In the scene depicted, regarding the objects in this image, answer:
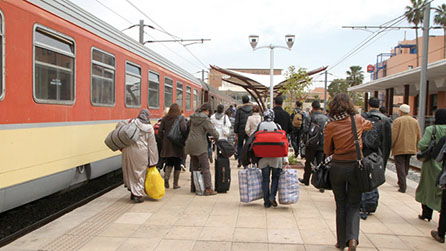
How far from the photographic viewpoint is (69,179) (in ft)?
21.1

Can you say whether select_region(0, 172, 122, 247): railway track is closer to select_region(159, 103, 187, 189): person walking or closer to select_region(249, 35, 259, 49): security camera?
select_region(159, 103, 187, 189): person walking

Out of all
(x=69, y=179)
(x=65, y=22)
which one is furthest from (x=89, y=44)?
(x=69, y=179)

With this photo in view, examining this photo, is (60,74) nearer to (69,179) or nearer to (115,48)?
(69,179)

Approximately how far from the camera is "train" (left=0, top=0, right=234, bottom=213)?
4898mm

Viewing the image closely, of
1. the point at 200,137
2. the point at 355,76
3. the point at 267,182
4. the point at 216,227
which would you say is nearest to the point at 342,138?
the point at 216,227

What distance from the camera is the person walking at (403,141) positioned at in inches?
325

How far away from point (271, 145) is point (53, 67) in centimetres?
337

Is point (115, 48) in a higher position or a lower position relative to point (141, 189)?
higher

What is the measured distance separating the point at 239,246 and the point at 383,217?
2726 mm

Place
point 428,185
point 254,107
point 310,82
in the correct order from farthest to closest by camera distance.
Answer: point 310,82, point 254,107, point 428,185

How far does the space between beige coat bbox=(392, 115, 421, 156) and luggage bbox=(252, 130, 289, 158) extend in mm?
3214

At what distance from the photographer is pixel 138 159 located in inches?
271

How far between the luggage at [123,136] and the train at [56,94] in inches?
20.0

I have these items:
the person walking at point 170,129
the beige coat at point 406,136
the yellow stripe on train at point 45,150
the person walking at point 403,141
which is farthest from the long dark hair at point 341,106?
the beige coat at point 406,136
